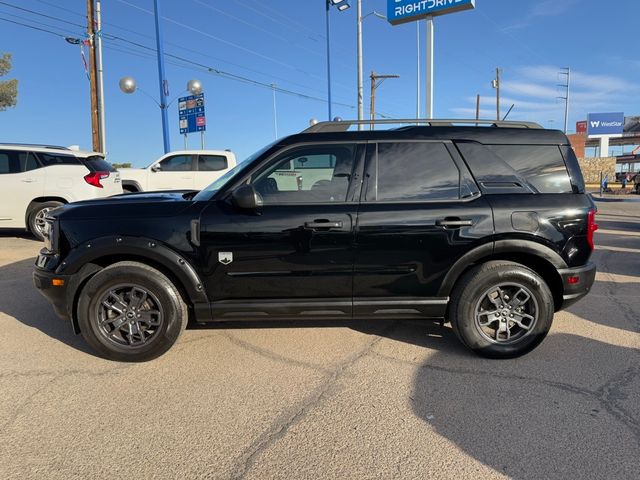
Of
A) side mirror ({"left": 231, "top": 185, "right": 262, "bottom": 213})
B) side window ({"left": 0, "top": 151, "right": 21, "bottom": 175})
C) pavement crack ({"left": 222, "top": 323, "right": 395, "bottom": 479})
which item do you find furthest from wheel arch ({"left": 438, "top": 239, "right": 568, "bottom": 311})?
side window ({"left": 0, "top": 151, "right": 21, "bottom": 175})

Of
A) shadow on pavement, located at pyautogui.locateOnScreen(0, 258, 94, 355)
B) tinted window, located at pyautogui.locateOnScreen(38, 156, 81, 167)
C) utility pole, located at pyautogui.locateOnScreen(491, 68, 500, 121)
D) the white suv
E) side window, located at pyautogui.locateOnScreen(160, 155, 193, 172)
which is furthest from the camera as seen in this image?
utility pole, located at pyautogui.locateOnScreen(491, 68, 500, 121)

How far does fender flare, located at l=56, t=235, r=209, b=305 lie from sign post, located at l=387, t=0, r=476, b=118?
1435 centimetres

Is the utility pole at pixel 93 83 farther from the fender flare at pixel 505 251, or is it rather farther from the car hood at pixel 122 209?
the fender flare at pixel 505 251

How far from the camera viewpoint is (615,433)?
8.69ft

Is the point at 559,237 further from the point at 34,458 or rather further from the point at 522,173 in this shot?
the point at 34,458

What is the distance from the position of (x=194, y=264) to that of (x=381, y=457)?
1.98m

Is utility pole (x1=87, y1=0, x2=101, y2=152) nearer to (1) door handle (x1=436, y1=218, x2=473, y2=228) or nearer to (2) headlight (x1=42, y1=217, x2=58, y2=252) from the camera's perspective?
(2) headlight (x1=42, y1=217, x2=58, y2=252)

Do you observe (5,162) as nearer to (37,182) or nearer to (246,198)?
(37,182)

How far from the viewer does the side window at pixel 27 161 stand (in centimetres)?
889

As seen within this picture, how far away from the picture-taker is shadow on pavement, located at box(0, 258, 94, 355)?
4.21 meters

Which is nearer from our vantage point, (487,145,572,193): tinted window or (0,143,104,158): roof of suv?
(487,145,572,193): tinted window

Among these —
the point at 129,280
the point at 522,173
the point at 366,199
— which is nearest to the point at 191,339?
the point at 129,280

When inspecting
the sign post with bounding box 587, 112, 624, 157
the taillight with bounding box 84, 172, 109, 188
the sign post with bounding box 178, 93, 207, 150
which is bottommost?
the taillight with bounding box 84, 172, 109, 188

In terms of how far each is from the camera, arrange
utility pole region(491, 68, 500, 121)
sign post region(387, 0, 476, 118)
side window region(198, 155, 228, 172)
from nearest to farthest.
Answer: side window region(198, 155, 228, 172), sign post region(387, 0, 476, 118), utility pole region(491, 68, 500, 121)
